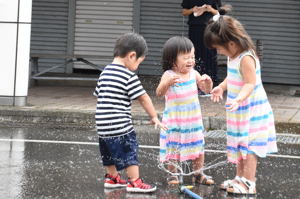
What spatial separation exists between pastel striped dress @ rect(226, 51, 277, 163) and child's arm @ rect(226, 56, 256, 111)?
0.18 ft

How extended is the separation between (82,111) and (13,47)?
5.35 ft

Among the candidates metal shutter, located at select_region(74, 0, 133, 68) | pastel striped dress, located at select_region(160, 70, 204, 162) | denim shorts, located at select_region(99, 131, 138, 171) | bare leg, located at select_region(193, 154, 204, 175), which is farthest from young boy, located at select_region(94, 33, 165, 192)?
metal shutter, located at select_region(74, 0, 133, 68)

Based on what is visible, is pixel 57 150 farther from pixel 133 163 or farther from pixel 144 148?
pixel 133 163

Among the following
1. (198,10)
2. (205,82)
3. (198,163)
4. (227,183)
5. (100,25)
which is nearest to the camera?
(227,183)

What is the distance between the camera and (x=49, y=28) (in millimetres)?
16750

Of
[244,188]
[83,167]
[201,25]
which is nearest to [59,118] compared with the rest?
[201,25]

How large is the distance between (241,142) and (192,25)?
21.0 ft

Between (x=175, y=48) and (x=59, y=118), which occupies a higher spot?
(x=175, y=48)

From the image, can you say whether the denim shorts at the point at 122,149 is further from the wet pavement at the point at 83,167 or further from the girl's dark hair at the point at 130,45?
the girl's dark hair at the point at 130,45

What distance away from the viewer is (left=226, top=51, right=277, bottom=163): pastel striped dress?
5.64 meters

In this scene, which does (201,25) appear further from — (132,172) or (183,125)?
(132,172)

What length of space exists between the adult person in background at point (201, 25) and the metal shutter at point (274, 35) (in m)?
4.00

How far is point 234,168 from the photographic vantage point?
704cm

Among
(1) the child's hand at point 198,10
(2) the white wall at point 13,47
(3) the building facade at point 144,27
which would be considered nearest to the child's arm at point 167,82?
(2) the white wall at point 13,47
